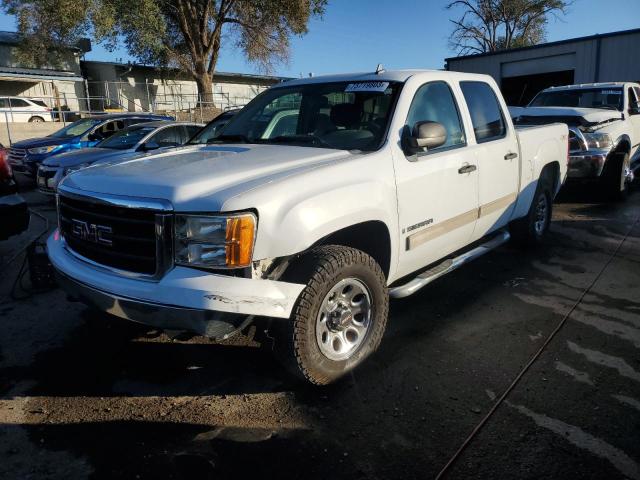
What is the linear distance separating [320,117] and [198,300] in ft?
6.57

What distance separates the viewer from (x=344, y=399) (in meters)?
2.98

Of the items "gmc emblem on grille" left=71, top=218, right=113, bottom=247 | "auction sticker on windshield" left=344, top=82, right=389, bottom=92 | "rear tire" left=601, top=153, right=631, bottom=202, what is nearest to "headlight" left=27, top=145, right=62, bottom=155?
"gmc emblem on grille" left=71, top=218, right=113, bottom=247

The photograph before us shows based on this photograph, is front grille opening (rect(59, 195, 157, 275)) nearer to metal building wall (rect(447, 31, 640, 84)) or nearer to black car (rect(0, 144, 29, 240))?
black car (rect(0, 144, 29, 240))

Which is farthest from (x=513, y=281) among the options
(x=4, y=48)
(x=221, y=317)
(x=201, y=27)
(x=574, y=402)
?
(x=4, y=48)

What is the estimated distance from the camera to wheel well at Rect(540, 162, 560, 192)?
5.74m

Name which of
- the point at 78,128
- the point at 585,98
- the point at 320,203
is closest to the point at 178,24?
the point at 78,128

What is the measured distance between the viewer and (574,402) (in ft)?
9.53

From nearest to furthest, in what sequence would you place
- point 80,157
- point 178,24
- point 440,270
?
1. point 440,270
2. point 80,157
3. point 178,24

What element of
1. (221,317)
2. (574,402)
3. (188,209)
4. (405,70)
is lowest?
(574,402)

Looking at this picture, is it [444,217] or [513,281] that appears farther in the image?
[513,281]

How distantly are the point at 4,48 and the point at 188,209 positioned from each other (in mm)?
37743

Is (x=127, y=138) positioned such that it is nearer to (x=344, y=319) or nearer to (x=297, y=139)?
(x=297, y=139)

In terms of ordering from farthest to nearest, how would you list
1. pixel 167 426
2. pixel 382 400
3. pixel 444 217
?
pixel 444 217 < pixel 382 400 < pixel 167 426

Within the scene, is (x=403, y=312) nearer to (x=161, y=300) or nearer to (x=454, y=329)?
(x=454, y=329)
